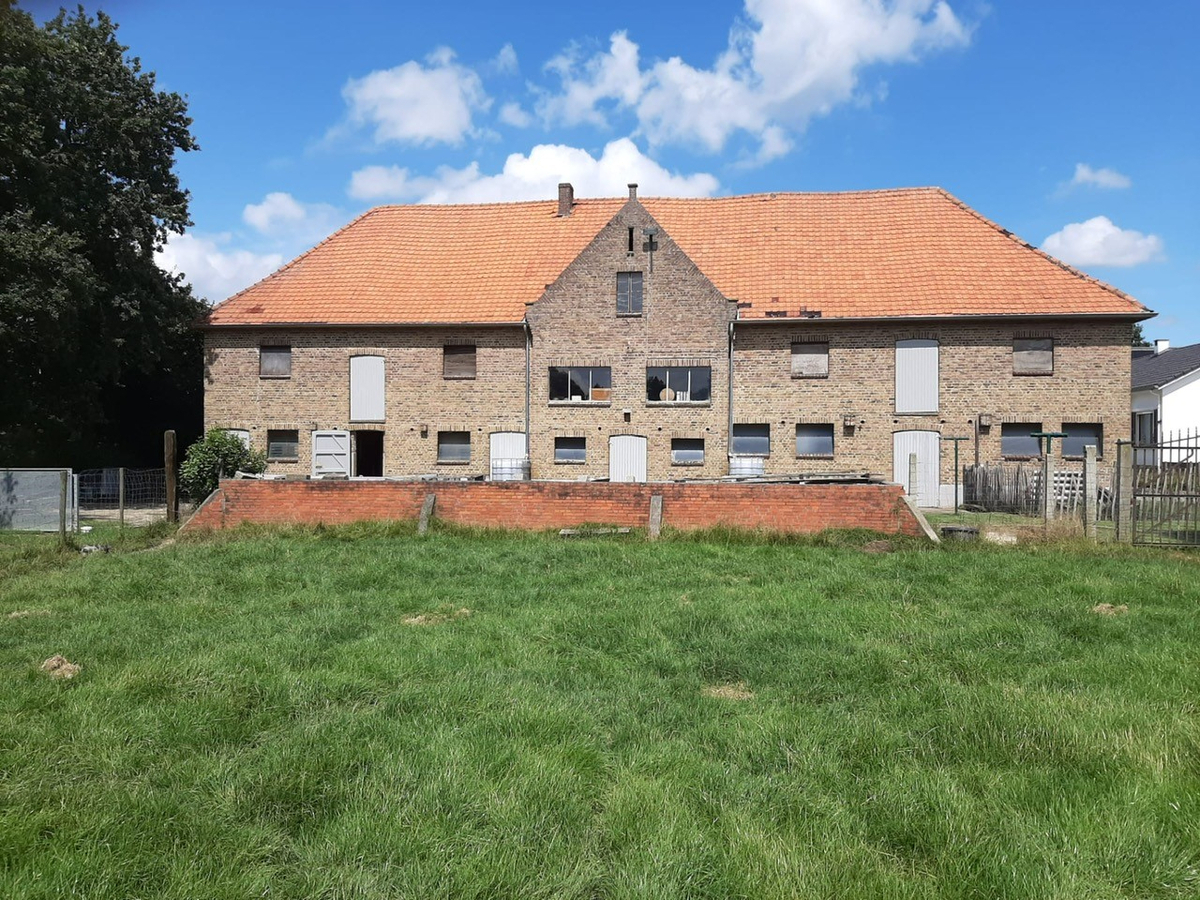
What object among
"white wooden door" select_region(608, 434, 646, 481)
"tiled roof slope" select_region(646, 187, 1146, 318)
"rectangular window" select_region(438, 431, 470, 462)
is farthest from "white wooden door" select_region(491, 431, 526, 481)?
"tiled roof slope" select_region(646, 187, 1146, 318)

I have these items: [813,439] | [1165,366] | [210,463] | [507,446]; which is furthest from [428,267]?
[1165,366]

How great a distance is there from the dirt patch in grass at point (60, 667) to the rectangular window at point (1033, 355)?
83.8ft

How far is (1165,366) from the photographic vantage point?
40.2m

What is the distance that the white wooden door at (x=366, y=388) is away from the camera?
2653 centimetres

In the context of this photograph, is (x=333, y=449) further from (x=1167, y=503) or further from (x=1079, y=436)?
(x=1079, y=436)

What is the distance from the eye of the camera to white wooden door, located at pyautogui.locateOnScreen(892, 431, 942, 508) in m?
24.3

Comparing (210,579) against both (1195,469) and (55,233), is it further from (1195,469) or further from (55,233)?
(55,233)

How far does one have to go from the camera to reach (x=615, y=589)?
9555 millimetres

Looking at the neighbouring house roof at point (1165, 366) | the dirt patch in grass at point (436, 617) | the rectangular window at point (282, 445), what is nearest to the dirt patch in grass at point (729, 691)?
the dirt patch in grass at point (436, 617)

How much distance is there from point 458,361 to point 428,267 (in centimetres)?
453

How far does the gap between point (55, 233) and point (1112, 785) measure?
28.1 meters

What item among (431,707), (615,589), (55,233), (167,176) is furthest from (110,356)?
(431,707)

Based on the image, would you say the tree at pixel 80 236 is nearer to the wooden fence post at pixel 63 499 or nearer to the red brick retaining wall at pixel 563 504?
the wooden fence post at pixel 63 499

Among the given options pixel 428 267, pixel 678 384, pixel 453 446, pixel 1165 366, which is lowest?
pixel 453 446
